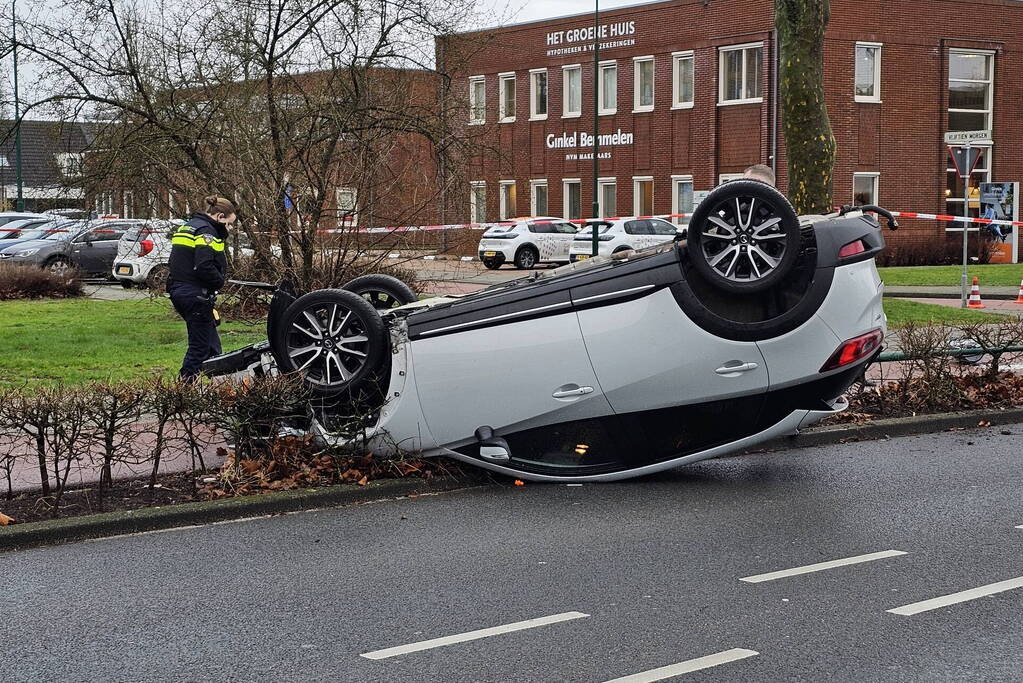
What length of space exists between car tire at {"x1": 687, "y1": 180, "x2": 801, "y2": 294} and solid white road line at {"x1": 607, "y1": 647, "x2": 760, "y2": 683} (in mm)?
2979

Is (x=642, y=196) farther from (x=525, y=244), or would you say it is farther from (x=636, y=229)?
(x=636, y=229)

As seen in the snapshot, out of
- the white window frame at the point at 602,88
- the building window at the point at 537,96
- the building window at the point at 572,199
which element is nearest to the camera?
the white window frame at the point at 602,88

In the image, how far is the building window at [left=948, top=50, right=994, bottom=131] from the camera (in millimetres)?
43781

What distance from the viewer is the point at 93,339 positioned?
57.2ft

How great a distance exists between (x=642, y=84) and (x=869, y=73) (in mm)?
7480

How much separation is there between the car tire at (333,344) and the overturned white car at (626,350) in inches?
0.5

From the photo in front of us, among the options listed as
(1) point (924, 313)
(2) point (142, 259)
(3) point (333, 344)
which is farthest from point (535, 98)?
(3) point (333, 344)

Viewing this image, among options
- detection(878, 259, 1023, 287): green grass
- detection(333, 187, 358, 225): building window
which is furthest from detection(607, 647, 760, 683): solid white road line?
detection(878, 259, 1023, 287): green grass

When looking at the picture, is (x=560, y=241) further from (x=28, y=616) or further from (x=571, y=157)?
(x=28, y=616)

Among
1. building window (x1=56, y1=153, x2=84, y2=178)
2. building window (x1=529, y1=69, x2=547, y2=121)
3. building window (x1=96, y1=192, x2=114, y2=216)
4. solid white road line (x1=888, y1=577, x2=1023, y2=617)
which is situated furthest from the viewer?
building window (x1=529, y1=69, x2=547, y2=121)

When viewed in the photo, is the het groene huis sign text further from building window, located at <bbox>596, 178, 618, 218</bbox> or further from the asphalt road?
the asphalt road

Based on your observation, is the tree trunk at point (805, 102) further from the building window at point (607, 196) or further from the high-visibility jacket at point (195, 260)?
the building window at point (607, 196)

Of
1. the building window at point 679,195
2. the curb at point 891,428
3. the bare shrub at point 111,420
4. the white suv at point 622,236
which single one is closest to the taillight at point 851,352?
the curb at point 891,428

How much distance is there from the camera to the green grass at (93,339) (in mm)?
14133
